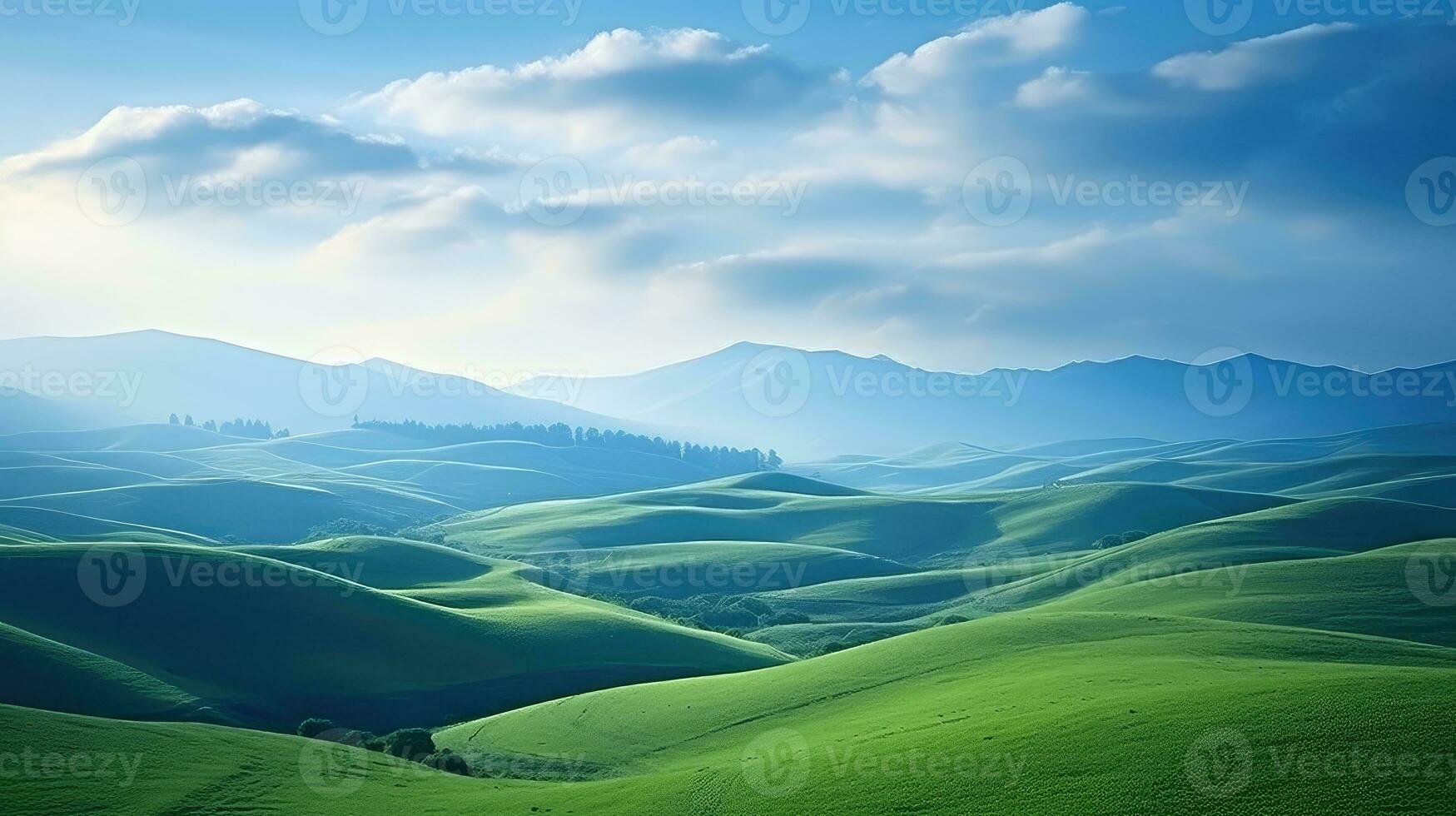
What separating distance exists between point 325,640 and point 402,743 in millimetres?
32302

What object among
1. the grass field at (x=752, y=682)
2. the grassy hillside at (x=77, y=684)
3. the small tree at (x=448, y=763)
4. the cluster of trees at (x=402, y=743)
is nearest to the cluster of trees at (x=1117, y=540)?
the grass field at (x=752, y=682)

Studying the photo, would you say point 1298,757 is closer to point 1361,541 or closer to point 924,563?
point 1361,541

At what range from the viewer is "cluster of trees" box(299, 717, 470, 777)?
169 ft

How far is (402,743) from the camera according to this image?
184ft

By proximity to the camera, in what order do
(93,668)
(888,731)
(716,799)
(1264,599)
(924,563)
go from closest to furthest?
(716,799)
(888,731)
(93,668)
(1264,599)
(924,563)

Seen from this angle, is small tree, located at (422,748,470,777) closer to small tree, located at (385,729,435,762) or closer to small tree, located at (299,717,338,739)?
small tree, located at (385,729,435,762)

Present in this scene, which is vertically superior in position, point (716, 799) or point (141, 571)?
point (141, 571)

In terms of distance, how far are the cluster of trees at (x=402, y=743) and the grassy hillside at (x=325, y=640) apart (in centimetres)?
577

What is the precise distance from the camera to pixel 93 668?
67938mm

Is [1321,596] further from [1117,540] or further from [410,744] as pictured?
[1117,540]

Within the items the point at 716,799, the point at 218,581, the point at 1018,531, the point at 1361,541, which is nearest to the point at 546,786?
the point at 716,799

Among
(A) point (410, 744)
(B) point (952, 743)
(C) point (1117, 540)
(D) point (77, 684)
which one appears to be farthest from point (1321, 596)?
(D) point (77, 684)

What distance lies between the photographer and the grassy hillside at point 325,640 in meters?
75.6

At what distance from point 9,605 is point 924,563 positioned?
132649 millimetres
